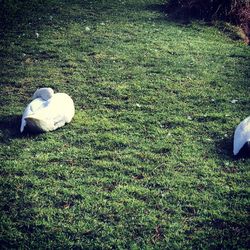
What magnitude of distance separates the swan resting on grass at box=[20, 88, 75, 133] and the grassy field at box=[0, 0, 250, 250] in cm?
19

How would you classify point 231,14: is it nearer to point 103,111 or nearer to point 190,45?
point 190,45

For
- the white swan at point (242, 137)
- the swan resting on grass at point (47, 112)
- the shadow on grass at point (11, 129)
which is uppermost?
the white swan at point (242, 137)

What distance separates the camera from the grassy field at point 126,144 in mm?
4121

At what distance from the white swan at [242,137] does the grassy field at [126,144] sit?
0.69 ft

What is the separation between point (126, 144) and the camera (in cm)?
569

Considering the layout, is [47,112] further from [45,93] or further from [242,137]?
[242,137]

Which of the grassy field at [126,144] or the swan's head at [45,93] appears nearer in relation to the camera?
the grassy field at [126,144]

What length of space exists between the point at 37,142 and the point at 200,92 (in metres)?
3.72

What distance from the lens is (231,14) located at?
1159cm

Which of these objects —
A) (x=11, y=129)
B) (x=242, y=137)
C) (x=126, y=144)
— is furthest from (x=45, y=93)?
(x=242, y=137)

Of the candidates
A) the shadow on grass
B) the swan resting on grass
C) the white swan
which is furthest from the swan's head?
the white swan

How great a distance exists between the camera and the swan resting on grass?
5.71 meters

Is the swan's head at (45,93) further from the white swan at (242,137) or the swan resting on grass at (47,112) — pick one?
the white swan at (242,137)

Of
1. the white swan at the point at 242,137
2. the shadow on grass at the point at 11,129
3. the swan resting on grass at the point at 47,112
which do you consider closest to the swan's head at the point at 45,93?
the swan resting on grass at the point at 47,112
